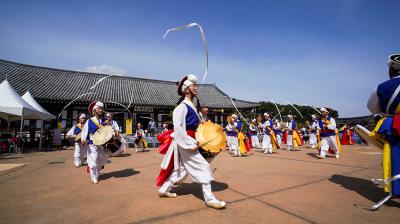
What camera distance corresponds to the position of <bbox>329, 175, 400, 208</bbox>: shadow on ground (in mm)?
3368

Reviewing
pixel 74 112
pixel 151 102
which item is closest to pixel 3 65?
pixel 74 112

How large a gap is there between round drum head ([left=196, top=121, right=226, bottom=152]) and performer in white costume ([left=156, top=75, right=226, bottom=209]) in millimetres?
92

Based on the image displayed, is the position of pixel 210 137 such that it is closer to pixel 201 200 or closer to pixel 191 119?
pixel 191 119

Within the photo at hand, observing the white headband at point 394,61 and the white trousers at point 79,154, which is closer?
the white headband at point 394,61

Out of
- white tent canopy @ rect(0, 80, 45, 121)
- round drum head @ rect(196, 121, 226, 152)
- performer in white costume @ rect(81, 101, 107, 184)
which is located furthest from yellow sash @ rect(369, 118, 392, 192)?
white tent canopy @ rect(0, 80, 45, 121)

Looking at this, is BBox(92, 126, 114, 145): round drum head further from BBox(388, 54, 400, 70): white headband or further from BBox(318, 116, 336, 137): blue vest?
BBox(318, 116, 336, 137): blue vest

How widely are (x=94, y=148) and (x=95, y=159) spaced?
0.79 ft

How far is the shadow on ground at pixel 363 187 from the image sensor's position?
11.0 ft

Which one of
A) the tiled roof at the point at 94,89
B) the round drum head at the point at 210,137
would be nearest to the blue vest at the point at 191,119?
the round drum head at the point at 210,137

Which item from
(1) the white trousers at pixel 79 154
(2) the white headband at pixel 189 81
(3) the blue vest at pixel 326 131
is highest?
(2) the white headband at pixel 189 81

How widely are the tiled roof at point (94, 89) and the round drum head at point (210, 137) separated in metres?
17.5

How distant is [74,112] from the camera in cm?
1847

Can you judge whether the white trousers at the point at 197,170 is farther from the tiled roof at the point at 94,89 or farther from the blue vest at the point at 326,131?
the tiled roof at the point at 94,89

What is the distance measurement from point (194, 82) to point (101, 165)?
10.4ft
